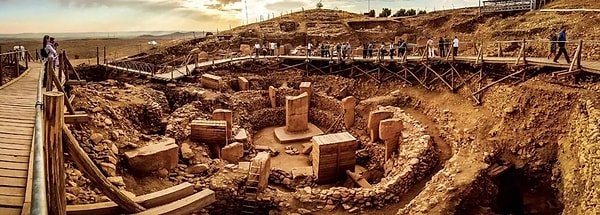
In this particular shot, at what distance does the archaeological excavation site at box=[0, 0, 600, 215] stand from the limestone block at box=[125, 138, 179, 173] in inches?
1.4

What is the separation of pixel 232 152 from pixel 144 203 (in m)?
8.37

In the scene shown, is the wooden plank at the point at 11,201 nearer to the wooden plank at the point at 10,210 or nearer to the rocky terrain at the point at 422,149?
the wooden plank at the point at 10,210

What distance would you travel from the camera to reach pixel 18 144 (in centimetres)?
536

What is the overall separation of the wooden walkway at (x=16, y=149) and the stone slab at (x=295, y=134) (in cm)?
1036

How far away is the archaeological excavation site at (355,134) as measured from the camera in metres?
9.45

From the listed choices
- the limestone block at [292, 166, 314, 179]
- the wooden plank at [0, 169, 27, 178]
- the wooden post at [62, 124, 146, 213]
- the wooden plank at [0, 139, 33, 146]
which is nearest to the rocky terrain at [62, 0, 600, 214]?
the limestone block at [292, 166, 314, 179]

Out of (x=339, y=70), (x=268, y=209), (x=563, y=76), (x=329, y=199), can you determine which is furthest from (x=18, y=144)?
(x=339, y=70)

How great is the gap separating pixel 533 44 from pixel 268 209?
565 inches

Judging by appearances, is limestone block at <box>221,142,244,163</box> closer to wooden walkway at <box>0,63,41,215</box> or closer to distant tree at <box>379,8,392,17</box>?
wooden walkway at <box>0,63,41,215</box>

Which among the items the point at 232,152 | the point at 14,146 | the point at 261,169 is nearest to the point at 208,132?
the point at 232,152

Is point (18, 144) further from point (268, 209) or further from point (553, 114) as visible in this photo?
point (553, 114)

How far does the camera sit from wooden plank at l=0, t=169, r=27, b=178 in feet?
14.5

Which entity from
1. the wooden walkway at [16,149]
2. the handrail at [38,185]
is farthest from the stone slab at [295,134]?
the handrail at [38,185]

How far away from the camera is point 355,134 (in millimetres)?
17172
